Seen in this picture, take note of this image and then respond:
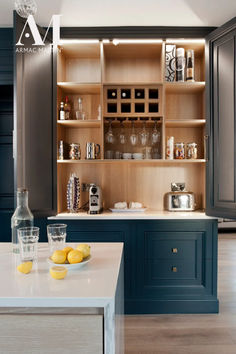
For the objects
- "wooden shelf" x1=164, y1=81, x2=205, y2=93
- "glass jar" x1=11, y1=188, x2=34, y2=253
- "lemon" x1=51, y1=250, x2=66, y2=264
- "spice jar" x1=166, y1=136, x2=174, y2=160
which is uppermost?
"wooden shelf" x1=164, y1=81, x2=205, y2=93

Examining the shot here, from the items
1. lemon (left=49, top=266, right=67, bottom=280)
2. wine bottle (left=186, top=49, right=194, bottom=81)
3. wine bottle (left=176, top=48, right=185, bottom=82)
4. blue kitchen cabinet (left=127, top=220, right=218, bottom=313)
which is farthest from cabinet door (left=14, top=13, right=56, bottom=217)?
lemon (left=49, top=266, right=67, bottom=280)

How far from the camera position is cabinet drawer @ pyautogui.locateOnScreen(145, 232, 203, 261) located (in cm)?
271

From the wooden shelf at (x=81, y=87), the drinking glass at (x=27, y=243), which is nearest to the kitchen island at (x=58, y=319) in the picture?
the drinking glass at (x=27, y=243)

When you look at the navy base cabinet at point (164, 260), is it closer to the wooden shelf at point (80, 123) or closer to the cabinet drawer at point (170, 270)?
the cabinet drawer at point (170, 270)

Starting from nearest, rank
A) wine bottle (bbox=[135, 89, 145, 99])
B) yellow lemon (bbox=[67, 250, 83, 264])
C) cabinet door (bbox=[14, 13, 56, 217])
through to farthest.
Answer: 1. yellow lemon (bbox=[67, 250, 83, 264])
2. cabinet door (bbox=[14, 13, 56, 217])
3. wine bottle (bbox=[135, 89, 145, 99])

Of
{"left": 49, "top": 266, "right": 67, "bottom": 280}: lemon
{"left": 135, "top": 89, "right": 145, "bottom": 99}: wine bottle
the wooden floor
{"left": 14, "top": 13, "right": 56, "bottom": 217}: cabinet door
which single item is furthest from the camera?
{"left": 135, "top": 89, "right": 145, "bottom": 99}: wine bottle

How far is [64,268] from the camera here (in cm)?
113

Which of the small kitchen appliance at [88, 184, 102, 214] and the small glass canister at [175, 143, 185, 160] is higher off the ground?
the small glass canister at [175, 143, 185, 160]

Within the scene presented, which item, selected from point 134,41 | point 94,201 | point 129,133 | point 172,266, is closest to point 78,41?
point 134,41

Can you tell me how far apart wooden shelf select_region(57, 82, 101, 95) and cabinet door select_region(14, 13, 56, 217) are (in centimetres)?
15

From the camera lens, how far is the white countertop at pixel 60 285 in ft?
3.13

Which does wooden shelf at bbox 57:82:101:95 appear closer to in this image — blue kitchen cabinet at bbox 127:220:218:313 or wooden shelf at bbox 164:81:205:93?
wooden shelf at bbox 164:81:205:93

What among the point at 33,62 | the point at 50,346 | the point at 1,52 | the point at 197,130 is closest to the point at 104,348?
the point at 50,346

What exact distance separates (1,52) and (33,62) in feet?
1.81
